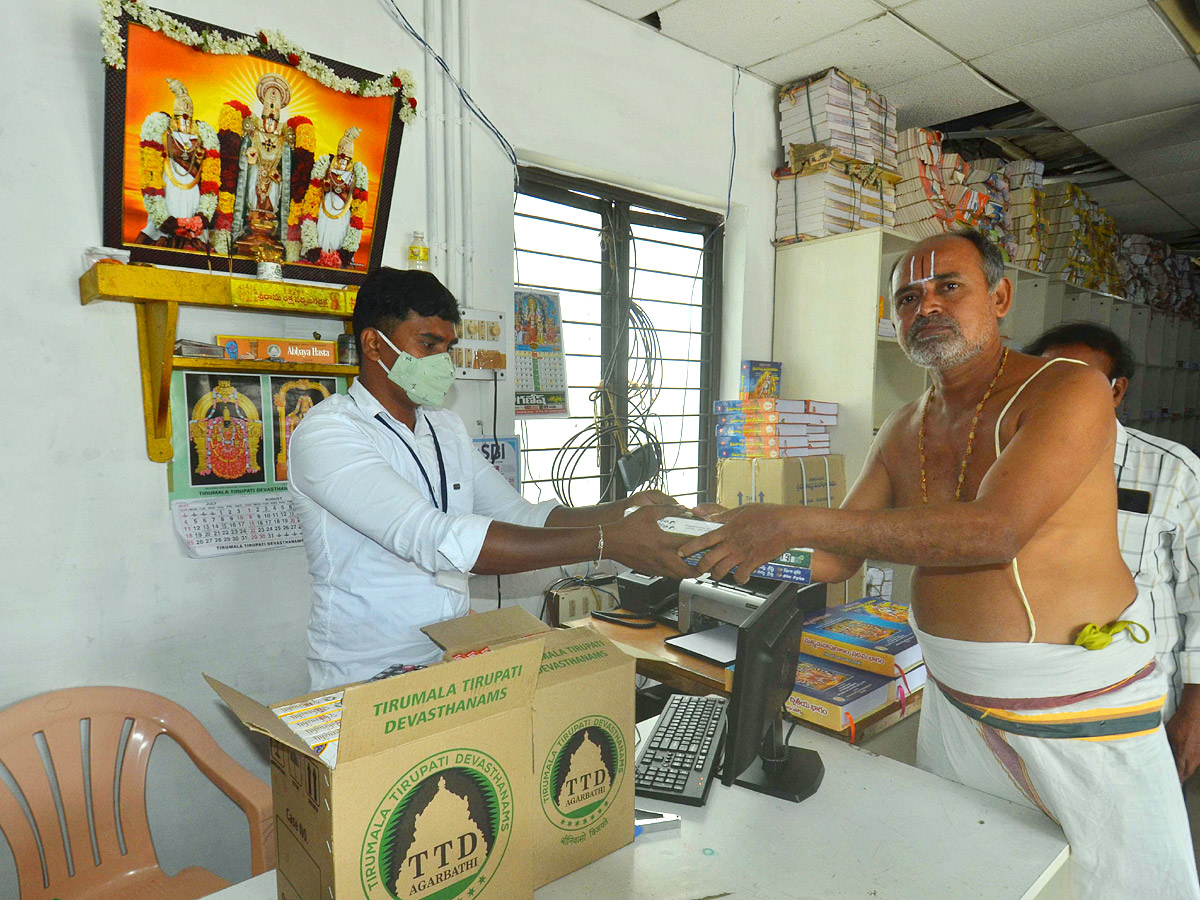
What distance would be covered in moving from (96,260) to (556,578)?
5.67 feet

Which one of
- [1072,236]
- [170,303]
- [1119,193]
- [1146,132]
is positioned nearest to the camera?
[170,303]

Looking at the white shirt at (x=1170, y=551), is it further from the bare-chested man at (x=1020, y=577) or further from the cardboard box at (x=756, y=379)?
the cardboard box at (x=756, y=379)

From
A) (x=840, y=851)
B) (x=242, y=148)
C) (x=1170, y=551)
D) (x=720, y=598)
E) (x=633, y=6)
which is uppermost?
(x=633, y=6)

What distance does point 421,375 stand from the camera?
5.71ft

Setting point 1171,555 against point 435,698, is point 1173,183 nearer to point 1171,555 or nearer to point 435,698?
point 1171,555

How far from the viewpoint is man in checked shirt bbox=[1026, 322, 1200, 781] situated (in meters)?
1.73

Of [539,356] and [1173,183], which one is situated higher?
[1173,183]

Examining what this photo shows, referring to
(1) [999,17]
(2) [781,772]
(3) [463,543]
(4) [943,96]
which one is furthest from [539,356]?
(4) [943,96]

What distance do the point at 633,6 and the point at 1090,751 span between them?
2.65 meters

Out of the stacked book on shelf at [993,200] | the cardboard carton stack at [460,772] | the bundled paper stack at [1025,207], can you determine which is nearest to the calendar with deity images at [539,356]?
the cardboard carton stack at [460,772]

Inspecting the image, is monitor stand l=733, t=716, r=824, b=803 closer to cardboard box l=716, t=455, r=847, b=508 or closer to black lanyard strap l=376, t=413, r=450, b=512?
black lanyard strap l=376, t=413, r=450, b=512

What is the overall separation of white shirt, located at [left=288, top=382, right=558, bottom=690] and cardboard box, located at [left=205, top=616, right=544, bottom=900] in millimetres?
499

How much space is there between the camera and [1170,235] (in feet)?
20.7

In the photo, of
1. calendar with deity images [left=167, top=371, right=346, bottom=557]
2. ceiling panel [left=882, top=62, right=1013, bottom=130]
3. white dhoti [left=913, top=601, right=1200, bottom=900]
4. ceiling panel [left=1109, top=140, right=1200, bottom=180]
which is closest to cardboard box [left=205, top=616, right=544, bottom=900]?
white dhoti [left=913, top=601, right=1200, bottom=900]
